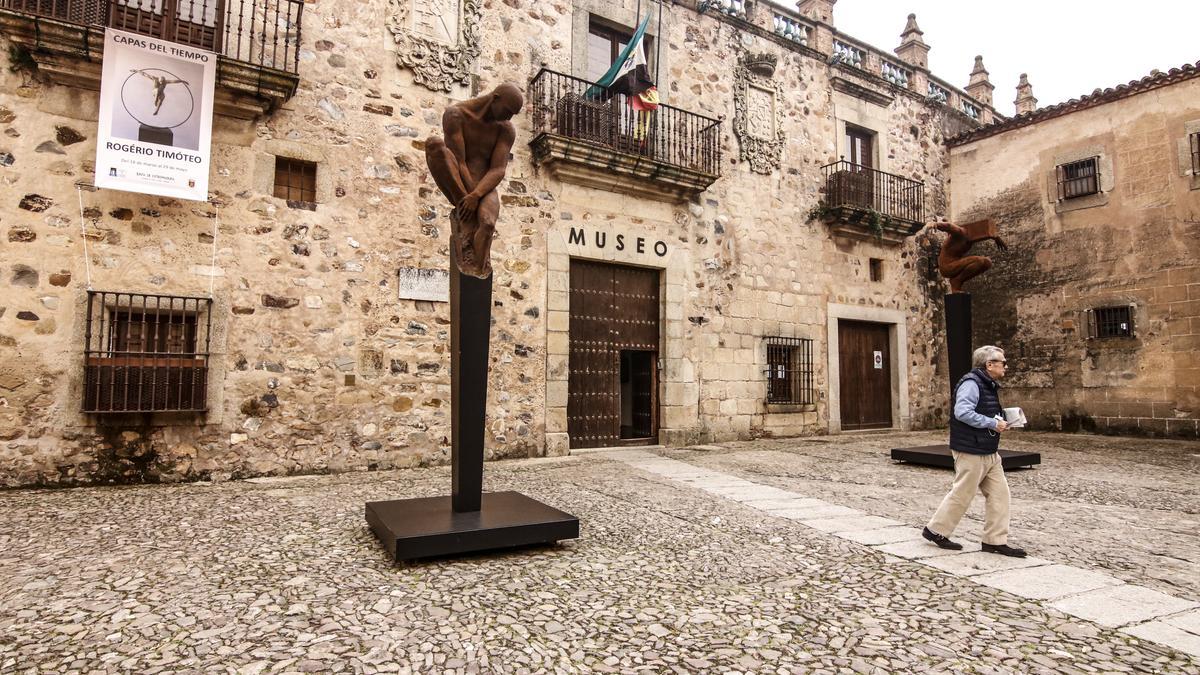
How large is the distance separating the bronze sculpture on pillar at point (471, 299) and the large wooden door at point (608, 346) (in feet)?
13.9

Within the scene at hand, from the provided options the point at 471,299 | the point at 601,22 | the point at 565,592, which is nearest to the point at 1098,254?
the point at 601,22

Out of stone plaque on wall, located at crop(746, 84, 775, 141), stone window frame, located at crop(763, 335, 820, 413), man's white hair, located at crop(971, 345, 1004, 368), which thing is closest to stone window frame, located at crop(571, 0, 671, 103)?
stone plaque on wall, located at crop(746, 84, 775, 141)

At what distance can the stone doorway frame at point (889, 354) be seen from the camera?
10.4 meters

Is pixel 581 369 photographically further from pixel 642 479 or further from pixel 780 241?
pixel 780 241

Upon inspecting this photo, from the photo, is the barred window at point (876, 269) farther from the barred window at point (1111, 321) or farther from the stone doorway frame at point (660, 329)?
the stone doorway frame at point (660, 329)

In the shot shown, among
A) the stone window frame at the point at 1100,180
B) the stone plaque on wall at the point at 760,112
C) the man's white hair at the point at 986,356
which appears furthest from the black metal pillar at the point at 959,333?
the stone window frame at the point at 1100,180

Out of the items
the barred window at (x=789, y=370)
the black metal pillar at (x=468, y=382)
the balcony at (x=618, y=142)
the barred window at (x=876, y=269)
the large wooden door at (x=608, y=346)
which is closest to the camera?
the black metal pillar at (x=468, y=382)

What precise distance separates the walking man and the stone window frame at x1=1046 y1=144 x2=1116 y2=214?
9755 millimetres

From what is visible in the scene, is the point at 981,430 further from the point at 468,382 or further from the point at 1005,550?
the point at 468,382

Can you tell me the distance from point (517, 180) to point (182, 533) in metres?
5.16

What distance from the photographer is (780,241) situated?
995 centimetres

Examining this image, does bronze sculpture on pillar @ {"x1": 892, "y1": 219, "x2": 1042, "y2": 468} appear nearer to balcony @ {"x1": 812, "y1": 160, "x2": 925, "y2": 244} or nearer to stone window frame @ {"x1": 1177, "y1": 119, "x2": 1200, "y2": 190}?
balcony @ {"x1": 812, "y1": 160, "x2": 925, "y2": 244}

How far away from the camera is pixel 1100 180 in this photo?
10.7 metres

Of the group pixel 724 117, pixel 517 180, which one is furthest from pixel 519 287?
pixel 724 117
